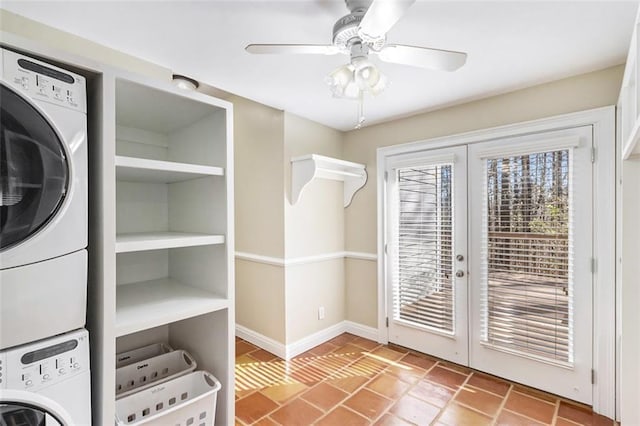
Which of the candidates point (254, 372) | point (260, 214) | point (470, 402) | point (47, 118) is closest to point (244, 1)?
point (47, 118)

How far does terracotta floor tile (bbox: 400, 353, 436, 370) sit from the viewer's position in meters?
2.73

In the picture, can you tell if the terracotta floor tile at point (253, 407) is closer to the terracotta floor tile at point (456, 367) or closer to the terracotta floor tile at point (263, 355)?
the terracotta floor tile at point (263, 355)

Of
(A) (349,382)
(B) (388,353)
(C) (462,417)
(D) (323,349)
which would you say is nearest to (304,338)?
(D) (323,349)

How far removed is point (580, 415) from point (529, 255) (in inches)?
42.0

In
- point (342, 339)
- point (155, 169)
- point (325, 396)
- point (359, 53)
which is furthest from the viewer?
point (342, 339)

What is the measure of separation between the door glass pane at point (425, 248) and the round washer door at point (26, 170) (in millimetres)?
2624

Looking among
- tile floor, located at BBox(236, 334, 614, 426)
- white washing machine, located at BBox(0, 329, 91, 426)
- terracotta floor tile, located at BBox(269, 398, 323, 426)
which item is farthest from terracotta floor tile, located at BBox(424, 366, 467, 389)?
white washing machine, located at BBox(0, 329, 91, 426)

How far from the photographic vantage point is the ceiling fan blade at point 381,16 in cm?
102

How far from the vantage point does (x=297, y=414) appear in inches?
82.4

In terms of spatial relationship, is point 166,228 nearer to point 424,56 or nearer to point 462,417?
point 424,56

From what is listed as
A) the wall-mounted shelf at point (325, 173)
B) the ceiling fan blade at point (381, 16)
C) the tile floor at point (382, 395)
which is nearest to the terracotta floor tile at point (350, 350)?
the tile floor at point (382, 395)

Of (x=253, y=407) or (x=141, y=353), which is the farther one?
(x=253, y=407)

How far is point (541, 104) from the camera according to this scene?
7.58 ft

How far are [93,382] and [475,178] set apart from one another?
272 cm
